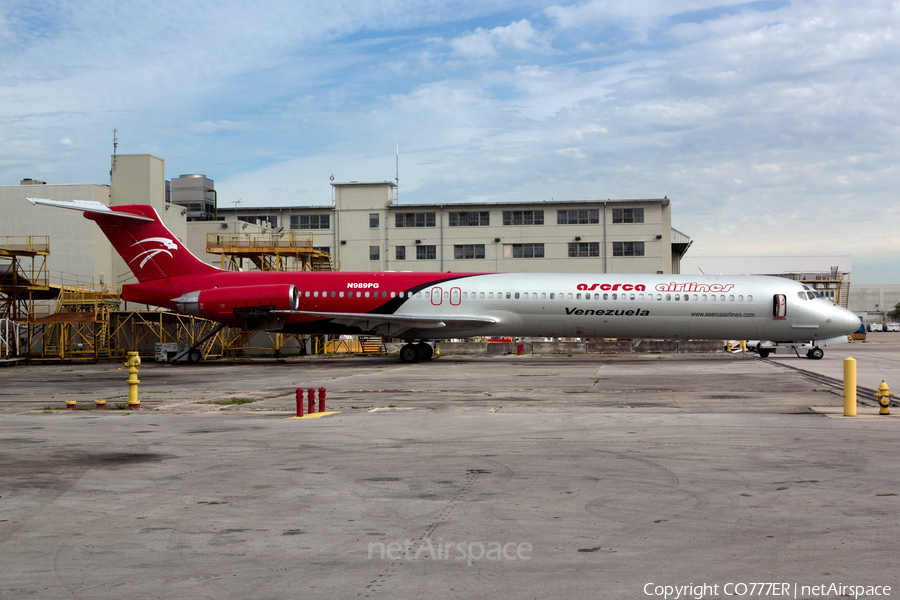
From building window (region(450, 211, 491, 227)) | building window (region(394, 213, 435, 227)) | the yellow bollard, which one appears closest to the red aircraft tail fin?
the yellow bollard

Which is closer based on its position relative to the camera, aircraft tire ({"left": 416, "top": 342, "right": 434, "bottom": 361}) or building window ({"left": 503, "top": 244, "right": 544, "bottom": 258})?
aircraft tire ({"left": 416, "top": 342, "right": 434, "bottom": 361})

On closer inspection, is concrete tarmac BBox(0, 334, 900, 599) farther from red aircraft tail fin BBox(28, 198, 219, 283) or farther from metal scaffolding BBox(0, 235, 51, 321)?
metal scaffolding BBox(0, 235, 51, 321)

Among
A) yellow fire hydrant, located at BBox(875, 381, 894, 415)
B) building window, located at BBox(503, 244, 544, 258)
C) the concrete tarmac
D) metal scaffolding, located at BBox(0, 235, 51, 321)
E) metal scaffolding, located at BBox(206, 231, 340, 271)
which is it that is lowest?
the concrete tarmac

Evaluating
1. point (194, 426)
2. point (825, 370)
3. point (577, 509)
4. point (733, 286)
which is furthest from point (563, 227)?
point (577, 509)

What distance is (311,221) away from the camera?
6531 centimetres

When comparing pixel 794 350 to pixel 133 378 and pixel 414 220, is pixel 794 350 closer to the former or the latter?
pixel 133 378

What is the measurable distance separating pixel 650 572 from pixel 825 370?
23.8 meters

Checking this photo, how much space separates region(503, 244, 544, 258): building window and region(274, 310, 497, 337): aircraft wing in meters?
29.6

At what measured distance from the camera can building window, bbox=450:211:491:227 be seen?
6256 cm

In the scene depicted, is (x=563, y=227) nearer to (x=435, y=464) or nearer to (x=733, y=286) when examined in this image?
(x=733, y=286)

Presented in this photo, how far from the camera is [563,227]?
6181 centimetres

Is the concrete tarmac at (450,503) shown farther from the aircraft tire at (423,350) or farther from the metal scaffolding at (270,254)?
the metal scaffolding at (270,254)

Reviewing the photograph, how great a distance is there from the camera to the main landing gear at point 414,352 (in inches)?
1321

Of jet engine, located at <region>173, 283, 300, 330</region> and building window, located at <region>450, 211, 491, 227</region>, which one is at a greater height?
building window, located at <region>450, 211, 491, 227</region>
